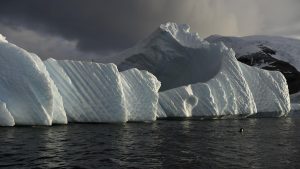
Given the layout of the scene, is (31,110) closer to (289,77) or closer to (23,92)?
(23,92)

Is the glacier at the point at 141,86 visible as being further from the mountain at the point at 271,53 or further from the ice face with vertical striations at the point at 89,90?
the mountain at the point at 271,53

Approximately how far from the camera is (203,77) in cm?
5438

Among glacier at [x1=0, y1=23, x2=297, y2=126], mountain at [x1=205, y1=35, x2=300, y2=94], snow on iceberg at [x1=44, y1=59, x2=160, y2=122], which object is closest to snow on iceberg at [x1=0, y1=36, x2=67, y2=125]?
glacier at [x1=0, y1=23, x2=297, y2=126]

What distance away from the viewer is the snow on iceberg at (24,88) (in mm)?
26047

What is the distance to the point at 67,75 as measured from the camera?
3173 centimetres

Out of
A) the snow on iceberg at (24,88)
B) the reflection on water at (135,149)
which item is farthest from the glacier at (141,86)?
the reflection on water at (135,149)

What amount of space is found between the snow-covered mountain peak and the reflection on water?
2714cm

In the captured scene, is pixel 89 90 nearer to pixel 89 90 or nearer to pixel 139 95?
pixel 89 90

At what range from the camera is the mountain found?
134500 millimetres

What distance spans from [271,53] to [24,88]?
435ft

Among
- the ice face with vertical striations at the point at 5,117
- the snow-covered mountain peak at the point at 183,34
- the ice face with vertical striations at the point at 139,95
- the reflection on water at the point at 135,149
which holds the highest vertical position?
the snow-covered mountain peak at the point at 183,34

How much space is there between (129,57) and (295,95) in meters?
72.2

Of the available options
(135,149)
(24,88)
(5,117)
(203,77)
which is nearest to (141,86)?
(24,88)

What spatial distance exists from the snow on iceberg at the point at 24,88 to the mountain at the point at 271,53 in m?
108
